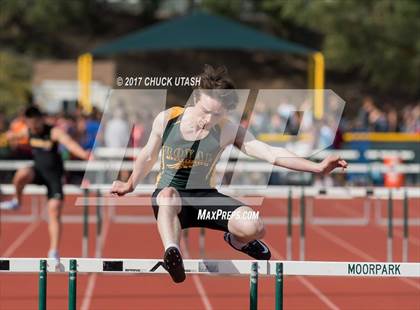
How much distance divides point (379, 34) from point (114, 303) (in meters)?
34.3

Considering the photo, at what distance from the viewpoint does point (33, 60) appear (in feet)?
158

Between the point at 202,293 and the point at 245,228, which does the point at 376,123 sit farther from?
the point at 245,228

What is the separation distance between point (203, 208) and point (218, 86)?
877mm

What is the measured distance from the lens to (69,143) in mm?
12289

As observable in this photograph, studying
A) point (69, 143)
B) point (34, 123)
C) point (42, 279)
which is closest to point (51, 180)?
point (69, 143)

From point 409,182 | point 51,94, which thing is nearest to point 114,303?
point 409,182

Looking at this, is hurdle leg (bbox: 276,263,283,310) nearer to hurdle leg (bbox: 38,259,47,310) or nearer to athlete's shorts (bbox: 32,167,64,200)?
hurdle leg (bbox: 38,259,47,310)

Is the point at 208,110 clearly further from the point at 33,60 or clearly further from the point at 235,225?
the point at 33,60

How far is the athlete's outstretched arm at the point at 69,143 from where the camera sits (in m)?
12.1

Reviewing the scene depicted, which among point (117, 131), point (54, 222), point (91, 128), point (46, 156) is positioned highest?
point (91, 128)

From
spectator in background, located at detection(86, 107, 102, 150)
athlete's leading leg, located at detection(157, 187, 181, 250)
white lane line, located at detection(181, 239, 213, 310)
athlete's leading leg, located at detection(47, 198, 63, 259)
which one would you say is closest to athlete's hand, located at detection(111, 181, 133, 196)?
athlete's leading leg, located at detection(157, 187, 181, 250)

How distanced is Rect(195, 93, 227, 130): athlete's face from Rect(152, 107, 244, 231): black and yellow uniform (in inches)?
2.2

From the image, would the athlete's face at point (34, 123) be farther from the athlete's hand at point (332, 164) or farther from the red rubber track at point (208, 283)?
the athlete's hand at point (332, 164)

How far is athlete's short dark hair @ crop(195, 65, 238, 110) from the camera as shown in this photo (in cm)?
728
